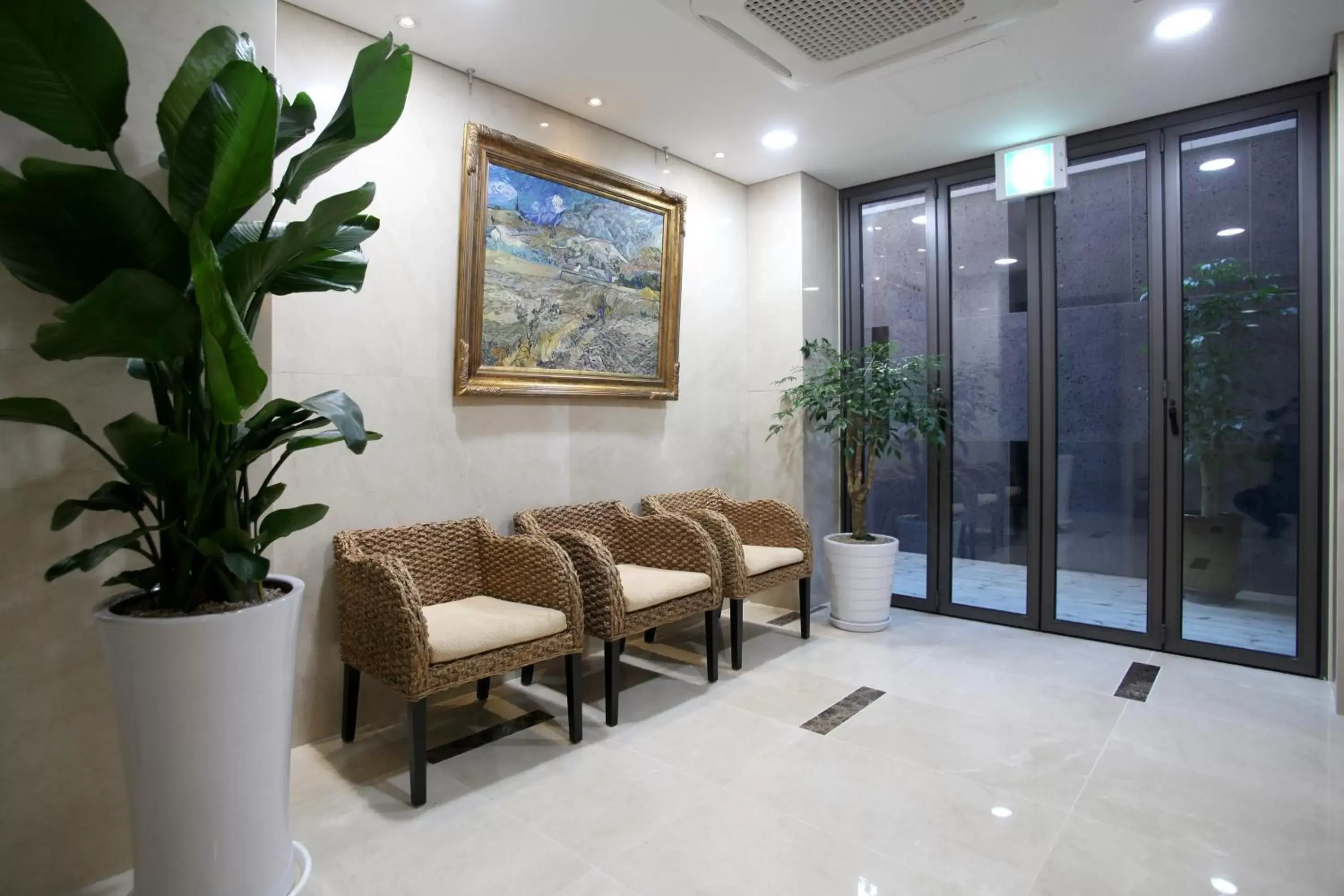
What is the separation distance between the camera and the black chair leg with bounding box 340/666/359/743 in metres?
2.67

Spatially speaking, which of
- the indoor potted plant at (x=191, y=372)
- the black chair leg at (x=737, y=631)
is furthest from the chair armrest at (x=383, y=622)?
the black chair leg at (x=737, y=631)

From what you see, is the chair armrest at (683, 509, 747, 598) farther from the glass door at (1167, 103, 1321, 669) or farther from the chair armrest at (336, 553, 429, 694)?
the glass door at (1167, 103, 1321, 669)

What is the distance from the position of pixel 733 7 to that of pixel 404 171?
4.67 feet

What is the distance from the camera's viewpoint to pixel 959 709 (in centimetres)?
298

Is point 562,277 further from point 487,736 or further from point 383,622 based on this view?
point 487,736

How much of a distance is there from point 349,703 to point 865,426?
2.95 meters

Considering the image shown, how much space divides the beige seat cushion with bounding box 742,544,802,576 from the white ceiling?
2181 mm

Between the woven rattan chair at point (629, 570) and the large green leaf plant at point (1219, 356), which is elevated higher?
the large green leaf plant at point (1219, 356)

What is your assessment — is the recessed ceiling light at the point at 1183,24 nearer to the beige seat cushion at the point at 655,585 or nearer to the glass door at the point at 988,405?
the glass door at the point at 988,405

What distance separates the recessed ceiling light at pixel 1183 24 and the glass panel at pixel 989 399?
1.26 metres

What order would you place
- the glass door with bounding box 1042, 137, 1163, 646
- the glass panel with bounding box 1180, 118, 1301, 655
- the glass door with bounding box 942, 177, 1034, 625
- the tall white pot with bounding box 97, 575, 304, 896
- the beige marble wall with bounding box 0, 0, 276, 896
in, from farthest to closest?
the glass door with bounding box 942, 177, 1034, 625 → the glass door with bounding box 1042, 137, 1163, 646 → the glass panel with bounding box 1180, 118, 1301, 655 → the beige marble wall with bounding box 0, 0, 276, 896 → the tall white pot with bounding box 97, 575, 304, 896

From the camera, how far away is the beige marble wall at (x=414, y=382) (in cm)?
265

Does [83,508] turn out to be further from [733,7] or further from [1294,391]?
[1294,391]

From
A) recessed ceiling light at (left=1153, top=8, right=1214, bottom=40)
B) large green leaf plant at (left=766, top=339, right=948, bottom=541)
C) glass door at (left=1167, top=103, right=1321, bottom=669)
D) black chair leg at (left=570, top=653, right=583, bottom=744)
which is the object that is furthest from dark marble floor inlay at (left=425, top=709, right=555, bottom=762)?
recessed ceiling light at (left=1153, top=8, right=1214, bottom=40)
